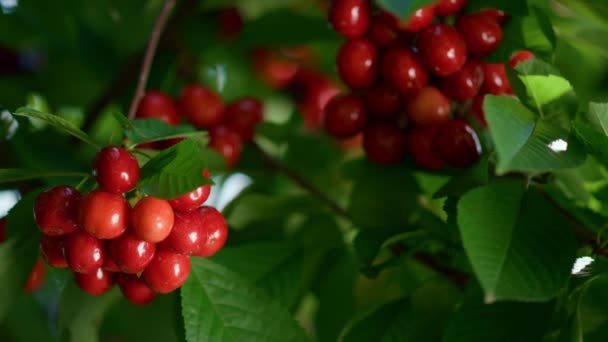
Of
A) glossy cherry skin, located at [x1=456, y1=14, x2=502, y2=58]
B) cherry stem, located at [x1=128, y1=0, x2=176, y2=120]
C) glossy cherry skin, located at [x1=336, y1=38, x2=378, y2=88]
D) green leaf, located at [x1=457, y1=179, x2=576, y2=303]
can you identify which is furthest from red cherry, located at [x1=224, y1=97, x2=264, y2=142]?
green leaf, located at [x1=457, y1=179, x2=576, y2=303]

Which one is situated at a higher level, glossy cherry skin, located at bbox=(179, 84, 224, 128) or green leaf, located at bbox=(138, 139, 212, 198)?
green leaf, located at bbox=(138, 139, 212, 198)

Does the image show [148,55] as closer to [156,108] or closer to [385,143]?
[156,108]

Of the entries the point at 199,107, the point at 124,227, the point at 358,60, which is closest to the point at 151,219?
the point at 124,227

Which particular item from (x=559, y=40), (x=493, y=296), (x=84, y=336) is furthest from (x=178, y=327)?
(x=559, y=40)

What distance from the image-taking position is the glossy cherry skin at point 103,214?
0.65 metres

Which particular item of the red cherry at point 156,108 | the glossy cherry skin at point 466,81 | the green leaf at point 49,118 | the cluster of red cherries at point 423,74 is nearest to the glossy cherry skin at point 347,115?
the cluster of red cherries at point 423,74

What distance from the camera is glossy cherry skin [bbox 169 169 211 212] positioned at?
69 cm

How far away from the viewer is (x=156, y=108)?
970 millimetres

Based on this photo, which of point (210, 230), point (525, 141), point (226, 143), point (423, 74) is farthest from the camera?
point (226, 143)

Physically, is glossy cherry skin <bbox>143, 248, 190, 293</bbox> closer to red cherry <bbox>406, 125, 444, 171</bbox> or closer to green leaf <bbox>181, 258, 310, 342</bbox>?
green leaf <bbox>181, 258, 310, 342</bbox>

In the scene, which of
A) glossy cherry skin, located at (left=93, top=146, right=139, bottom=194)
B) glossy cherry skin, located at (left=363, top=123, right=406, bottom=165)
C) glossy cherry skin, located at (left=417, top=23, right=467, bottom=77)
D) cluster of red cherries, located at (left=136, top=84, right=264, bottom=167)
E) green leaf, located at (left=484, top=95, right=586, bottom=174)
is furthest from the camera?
cluster of red cherries, located at (left=136, top=84, right=264, bottom=167)

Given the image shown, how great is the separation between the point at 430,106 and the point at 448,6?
11cm

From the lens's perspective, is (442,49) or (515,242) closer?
(515,242)

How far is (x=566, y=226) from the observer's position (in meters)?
0.65
